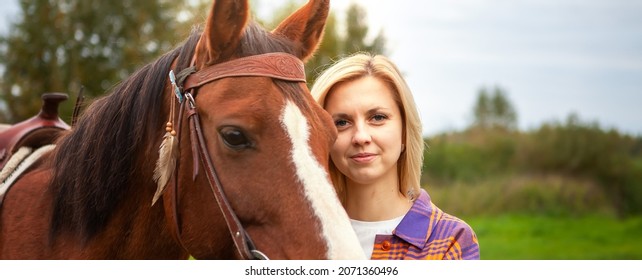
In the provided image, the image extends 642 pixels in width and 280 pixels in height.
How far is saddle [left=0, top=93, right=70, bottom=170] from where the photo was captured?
2.88 meters

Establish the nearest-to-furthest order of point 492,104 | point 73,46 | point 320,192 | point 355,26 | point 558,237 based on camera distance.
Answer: point 320,192 < point 73,46 < point 558,237 < point 355,26 < point 492,104

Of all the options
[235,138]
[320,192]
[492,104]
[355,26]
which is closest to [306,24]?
[235,138]

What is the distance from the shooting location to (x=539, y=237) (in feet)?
44.3

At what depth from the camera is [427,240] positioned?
2.22m

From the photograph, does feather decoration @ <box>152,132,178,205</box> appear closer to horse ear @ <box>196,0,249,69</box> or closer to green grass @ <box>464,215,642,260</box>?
horse ear @ <box>196,0,249,69</box>

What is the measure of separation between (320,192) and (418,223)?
66 centimetres

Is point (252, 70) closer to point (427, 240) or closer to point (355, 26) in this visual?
point (427, 240)

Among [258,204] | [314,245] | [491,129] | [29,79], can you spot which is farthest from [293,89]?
[491,129]

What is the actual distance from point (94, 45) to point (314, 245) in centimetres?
1262

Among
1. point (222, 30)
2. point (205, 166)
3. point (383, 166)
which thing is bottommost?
point (383, 166)

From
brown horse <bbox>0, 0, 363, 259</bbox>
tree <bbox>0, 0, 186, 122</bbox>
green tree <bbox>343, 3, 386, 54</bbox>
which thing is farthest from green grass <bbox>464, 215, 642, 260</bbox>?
brown horse <bbox>0, 0, 363, 259</bbox>

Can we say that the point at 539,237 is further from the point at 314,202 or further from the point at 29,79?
the point at 314,202

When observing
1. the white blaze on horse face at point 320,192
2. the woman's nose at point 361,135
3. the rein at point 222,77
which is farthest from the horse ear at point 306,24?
the white blaze on horse face at point 320,192

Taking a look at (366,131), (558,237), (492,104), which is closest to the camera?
(366,131)
